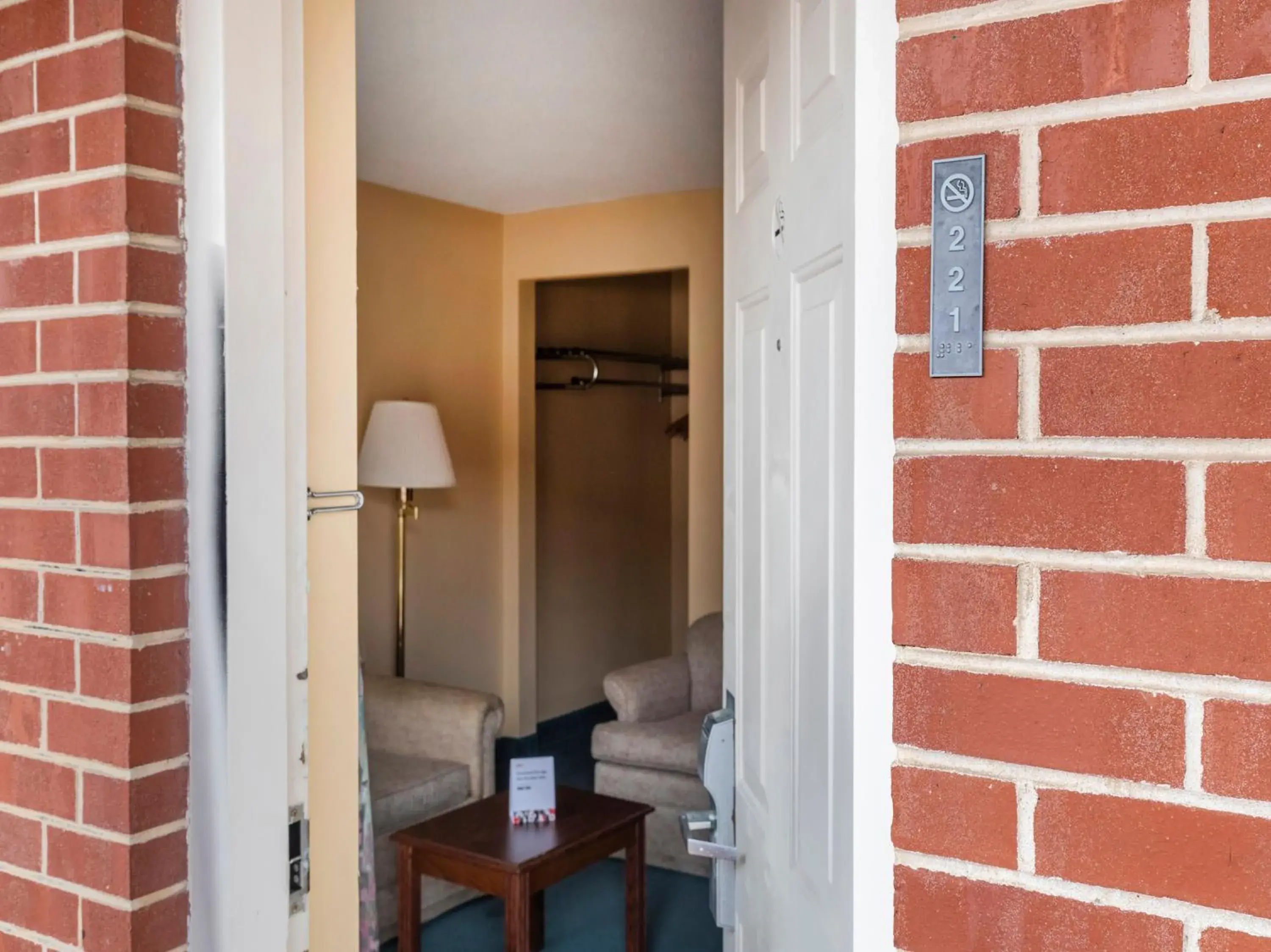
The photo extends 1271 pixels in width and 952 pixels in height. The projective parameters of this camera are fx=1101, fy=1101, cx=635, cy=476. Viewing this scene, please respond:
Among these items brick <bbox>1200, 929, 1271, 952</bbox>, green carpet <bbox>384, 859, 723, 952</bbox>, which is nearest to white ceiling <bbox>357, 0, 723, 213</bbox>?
brick <bbox>1200, 929, 1271, 952</bbox>

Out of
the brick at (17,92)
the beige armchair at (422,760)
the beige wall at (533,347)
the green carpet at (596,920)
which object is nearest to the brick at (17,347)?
the brick at (17,92)

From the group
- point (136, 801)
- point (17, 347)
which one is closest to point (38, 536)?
point (17, 347)

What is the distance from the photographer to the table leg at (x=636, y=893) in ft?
11.0

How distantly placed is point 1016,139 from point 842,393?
0.28 meters

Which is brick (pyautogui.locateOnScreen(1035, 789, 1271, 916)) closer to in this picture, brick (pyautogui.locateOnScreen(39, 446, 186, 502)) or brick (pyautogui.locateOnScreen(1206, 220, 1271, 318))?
brick (pyautogui.locateOnScreen(1206, 220, 1271, 318))

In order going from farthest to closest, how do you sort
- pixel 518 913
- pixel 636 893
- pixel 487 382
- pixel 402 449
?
pixel 487 382 < pixel 402 449 < pixel 636 893 < pixel 518 913

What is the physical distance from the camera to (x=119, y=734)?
1.17 meters

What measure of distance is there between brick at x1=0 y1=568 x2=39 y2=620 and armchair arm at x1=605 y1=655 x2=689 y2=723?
10.3 ft

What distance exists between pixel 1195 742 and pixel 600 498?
18.1 feet

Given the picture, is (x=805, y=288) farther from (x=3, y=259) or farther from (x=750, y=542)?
(x=3, y=259)

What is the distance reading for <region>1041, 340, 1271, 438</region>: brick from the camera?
0.68 metres

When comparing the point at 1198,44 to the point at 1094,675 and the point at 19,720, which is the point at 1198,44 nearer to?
the point at 1094,675

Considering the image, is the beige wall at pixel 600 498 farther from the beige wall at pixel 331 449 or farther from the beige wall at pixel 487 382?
the beige wall at pixel 331 449

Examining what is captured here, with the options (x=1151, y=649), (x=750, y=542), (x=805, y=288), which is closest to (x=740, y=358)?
(x=750, y=542)
